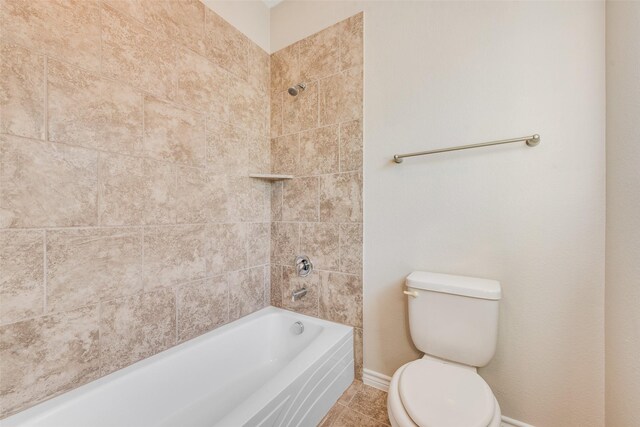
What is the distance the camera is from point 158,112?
1.33 metres

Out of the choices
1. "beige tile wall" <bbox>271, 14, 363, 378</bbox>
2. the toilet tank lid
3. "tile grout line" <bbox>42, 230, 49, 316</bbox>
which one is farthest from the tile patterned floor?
"tile grout line" <bbox>42, 230, 49, 316</bbox>

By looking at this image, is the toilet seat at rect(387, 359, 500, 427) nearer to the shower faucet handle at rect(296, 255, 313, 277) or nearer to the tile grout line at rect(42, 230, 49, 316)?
the shower faucet handle at rect(296, 255, 313, 277)

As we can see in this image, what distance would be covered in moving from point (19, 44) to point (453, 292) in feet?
6.42

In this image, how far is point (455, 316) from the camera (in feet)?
4.01

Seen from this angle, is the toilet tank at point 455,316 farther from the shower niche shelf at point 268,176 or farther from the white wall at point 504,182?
the shower niche shelf at point 268,176

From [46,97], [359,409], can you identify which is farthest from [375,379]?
[46,97]

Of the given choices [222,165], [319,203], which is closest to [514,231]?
[319,203]

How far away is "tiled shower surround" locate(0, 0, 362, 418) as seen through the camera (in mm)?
973

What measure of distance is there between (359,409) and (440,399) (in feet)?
2.16

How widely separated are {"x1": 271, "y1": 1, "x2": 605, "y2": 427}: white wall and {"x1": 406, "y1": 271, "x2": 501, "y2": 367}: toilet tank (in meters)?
0.14

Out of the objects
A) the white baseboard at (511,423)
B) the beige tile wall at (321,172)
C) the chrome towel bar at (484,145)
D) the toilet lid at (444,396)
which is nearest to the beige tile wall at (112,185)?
the beige tile wall at (321,172)

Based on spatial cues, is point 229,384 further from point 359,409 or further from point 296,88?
point 296,88

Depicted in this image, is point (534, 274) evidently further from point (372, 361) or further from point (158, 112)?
point (158, 112)

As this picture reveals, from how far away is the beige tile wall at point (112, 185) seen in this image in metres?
0.96
